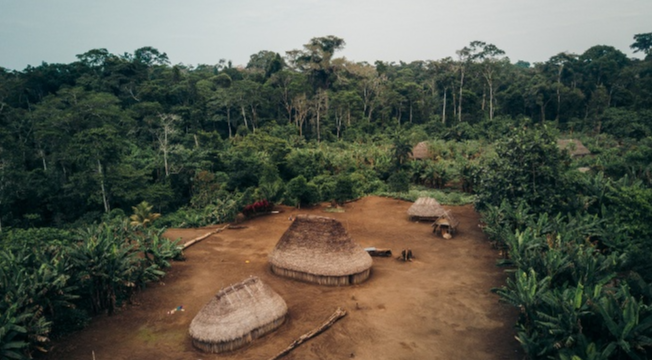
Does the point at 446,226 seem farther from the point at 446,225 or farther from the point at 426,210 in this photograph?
the point at 426,210

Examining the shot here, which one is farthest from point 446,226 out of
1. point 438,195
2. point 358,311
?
point 358,311

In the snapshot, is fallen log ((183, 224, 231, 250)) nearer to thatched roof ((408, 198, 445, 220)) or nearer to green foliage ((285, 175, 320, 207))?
green foliage ((285, 175, 320, 207))

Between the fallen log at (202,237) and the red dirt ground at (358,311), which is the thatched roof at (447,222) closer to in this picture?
the red dirt ground at (358,311)

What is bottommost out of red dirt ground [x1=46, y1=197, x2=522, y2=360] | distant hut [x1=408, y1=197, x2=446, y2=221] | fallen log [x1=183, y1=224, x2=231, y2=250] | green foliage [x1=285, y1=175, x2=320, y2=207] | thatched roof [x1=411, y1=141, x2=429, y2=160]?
red dirt ground [x1=46, y1=197, x2=522, y2=360]

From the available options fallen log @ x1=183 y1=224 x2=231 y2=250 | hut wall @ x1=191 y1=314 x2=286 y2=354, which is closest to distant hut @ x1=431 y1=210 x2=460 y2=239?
hut wall @ x1=191 y1=314 x2=286 y2=354

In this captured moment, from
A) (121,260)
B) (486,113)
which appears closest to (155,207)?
(121,260)

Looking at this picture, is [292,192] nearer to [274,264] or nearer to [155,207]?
[274,264]
